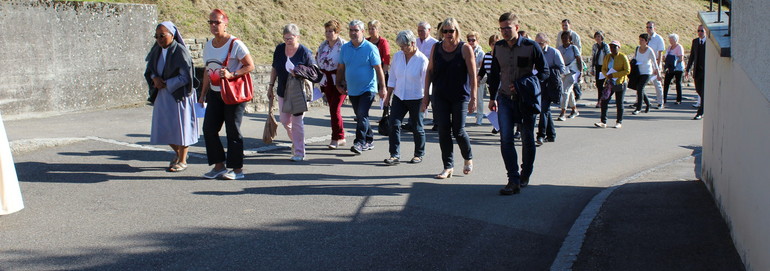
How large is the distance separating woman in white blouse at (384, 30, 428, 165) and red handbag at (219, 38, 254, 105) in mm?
1808

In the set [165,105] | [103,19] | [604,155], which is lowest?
[604,155]

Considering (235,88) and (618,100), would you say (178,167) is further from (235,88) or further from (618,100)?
(618,100)

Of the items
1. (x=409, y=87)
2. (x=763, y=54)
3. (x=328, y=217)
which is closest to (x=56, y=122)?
(x=409, y=87)

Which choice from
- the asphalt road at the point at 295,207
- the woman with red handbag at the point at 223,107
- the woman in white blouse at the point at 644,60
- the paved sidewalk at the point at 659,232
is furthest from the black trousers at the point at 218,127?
the woman in white blouse at the point at 644,60

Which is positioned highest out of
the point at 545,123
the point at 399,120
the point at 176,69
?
the point at 176,69

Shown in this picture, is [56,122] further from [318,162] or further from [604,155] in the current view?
[604,155]

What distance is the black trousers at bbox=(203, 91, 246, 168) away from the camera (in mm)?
8867

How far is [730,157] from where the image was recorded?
21.3 ft

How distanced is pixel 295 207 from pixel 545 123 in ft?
17.7

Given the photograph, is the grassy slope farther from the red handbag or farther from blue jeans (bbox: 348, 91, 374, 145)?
the red handbag

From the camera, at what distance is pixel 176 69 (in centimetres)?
902

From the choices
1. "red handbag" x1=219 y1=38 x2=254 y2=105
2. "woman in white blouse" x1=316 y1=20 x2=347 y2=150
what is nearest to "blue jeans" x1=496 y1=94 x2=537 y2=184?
"red handbag" x1=219 y1=38 x2=254 y2=105

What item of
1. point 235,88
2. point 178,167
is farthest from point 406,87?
point 178,167

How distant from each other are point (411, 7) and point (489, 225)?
16.5 metres
